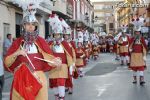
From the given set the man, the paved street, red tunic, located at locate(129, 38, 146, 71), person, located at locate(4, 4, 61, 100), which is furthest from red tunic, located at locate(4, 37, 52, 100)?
the man

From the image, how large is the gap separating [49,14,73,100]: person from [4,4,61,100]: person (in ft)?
12.7

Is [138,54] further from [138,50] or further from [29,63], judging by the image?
[29,63]

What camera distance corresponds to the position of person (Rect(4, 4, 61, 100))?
269 inches

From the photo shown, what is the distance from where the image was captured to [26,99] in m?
6.79

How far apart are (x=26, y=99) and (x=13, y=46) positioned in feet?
2.68

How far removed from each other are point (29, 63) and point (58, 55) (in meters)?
4.39

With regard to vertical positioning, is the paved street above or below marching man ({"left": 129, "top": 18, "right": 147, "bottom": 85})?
below

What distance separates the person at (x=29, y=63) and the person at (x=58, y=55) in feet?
12.7

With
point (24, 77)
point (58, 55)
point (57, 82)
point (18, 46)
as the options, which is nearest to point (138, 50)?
point (58, 55)

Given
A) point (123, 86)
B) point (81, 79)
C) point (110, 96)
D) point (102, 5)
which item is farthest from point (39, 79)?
point (102, 5)

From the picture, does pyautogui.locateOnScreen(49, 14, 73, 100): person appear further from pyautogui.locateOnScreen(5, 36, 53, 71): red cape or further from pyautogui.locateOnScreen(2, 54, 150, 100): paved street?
pyautogui.locateOnScreen(5, 36, 53, 71): red cape

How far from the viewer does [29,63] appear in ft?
22.8

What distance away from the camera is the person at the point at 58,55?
1109 centimetres

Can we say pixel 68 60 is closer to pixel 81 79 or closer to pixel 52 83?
pixel 52 83
